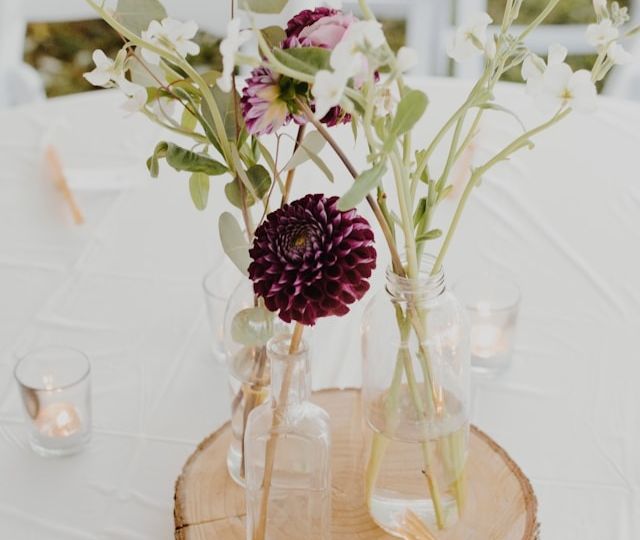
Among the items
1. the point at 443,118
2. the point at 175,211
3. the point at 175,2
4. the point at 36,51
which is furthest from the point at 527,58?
the point at 36,51

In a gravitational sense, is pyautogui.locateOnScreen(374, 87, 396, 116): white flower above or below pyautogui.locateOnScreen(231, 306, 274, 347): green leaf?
above

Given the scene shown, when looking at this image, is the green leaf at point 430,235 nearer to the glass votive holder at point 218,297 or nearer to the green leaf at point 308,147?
the green leaf at point 308,147

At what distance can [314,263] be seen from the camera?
685mm

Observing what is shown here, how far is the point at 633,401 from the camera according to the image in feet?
3.64

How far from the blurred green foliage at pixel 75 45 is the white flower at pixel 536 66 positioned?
3392 millimetres

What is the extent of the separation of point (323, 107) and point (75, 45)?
374 centimetres

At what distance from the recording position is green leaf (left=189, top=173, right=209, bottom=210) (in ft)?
2.78

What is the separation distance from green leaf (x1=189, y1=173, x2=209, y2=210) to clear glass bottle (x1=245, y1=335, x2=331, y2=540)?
139 mm

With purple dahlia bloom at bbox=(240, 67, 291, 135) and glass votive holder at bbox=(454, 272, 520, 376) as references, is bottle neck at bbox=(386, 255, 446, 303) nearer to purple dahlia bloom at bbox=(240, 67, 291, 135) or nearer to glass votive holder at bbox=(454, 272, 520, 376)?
purple dahlia bloom at bbox=(240, 67, 291, 135)

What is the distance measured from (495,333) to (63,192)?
71 cm

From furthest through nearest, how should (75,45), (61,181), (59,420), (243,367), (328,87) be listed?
1. (75,45)
2. (61,181)
3. (59,420)
4. (243,367)
5. (328,87)

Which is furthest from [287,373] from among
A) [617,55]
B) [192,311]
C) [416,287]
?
[192,311]

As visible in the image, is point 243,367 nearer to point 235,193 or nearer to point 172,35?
point 235,193

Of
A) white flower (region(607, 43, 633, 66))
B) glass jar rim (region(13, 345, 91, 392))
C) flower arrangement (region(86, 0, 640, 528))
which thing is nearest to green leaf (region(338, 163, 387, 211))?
flower arrangement (region(86, 0, 640, 528))
